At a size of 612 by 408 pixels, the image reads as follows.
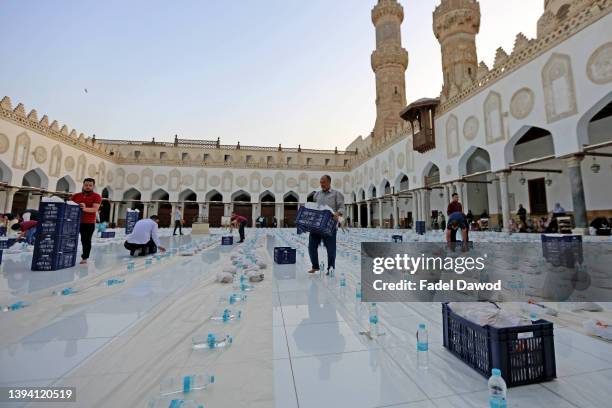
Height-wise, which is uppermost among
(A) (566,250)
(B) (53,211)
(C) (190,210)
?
(C) (190,210)

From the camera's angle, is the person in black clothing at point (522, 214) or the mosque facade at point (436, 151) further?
the person in black clothing at point (522, 214)

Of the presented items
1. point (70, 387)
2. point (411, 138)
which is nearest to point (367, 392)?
point (70, 387)

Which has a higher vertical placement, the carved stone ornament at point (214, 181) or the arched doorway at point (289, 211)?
the carved stone ornament at point (214, 181)

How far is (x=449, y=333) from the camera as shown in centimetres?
168

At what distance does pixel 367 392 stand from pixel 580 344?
1.49 m

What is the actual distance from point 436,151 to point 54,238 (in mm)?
15981

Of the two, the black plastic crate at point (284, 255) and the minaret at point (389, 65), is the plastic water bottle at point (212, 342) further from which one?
the minaret at point (389, 65)

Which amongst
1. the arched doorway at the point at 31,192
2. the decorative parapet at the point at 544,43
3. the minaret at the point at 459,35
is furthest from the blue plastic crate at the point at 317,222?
the arched doorway at the point at 31,192

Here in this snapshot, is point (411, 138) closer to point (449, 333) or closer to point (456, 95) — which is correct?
point (456, 95)

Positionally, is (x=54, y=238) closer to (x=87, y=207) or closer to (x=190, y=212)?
(x=87, y=207)

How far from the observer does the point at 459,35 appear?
1853 centimetres

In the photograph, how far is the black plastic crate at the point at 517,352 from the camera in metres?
1.29

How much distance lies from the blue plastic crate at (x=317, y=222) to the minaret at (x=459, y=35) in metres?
18.5

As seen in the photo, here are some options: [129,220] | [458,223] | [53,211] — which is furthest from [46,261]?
[129,220]
